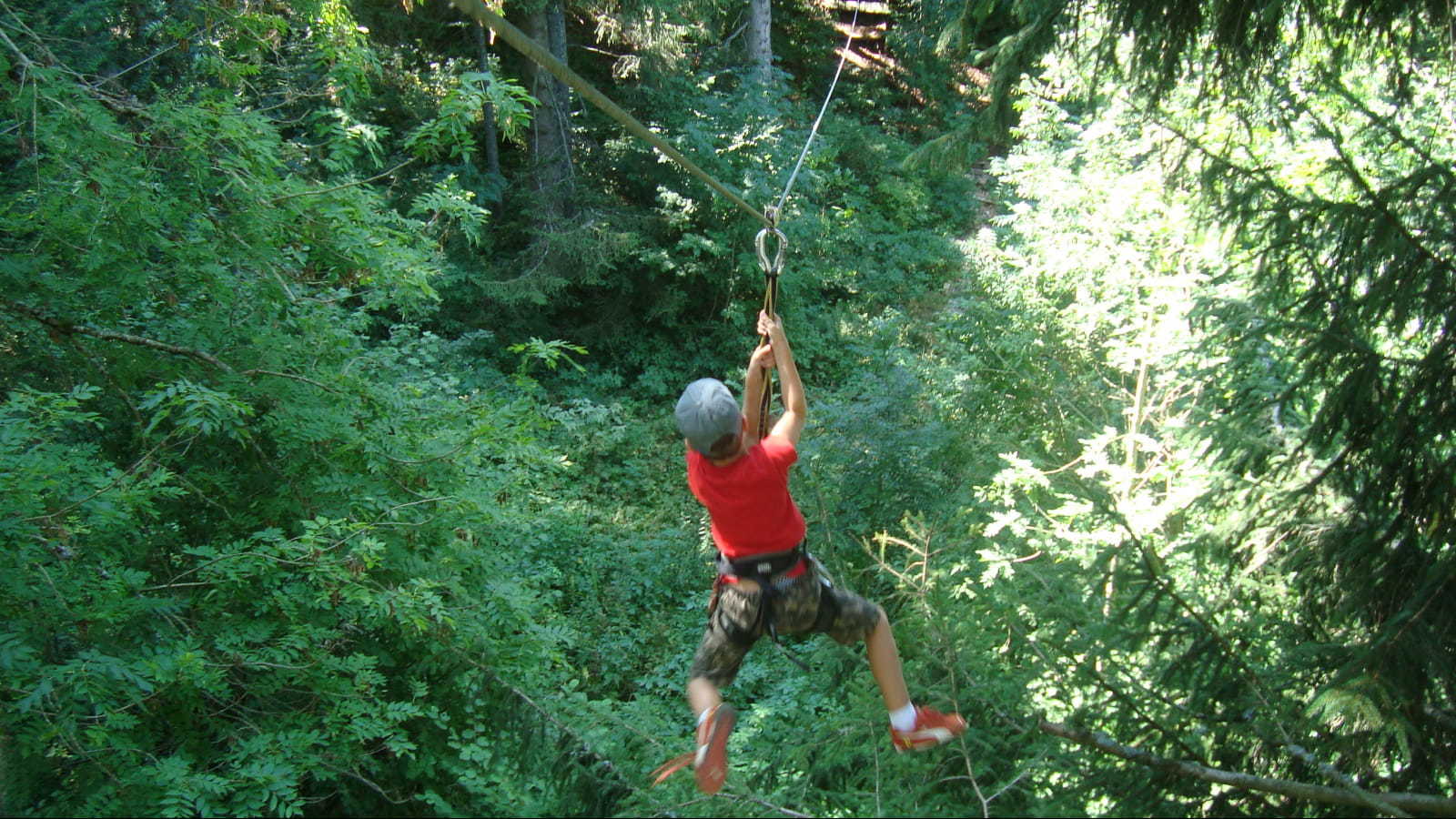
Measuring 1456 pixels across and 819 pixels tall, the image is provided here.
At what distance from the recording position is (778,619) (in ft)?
10.9

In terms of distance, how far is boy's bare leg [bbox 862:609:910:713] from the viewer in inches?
133

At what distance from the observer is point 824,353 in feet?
41.1

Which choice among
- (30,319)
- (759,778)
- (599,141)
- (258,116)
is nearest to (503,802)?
(759,778)

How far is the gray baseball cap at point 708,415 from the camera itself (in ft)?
9.74

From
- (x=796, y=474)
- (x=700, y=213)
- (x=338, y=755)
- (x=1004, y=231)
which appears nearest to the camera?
(x=338, y=755)

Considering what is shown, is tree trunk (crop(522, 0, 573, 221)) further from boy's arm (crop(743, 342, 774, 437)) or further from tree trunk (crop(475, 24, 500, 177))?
boy's arm (crop(743, 342, 774, 437))

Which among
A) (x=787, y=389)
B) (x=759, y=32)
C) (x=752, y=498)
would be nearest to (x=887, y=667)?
(x=752, y=498)

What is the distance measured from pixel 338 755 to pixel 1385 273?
14.6ft

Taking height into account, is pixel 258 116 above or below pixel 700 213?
above

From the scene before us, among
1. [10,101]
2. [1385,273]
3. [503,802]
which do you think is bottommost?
[503,802]

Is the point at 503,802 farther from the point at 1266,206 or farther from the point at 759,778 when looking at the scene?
the point at 1266,206

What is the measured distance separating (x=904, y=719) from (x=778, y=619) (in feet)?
1.82

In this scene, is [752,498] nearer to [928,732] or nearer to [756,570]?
[756,570]

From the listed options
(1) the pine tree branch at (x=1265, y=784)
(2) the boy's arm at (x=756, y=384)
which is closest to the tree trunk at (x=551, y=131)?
(2) the boy's arm at (x=756, y=384)
